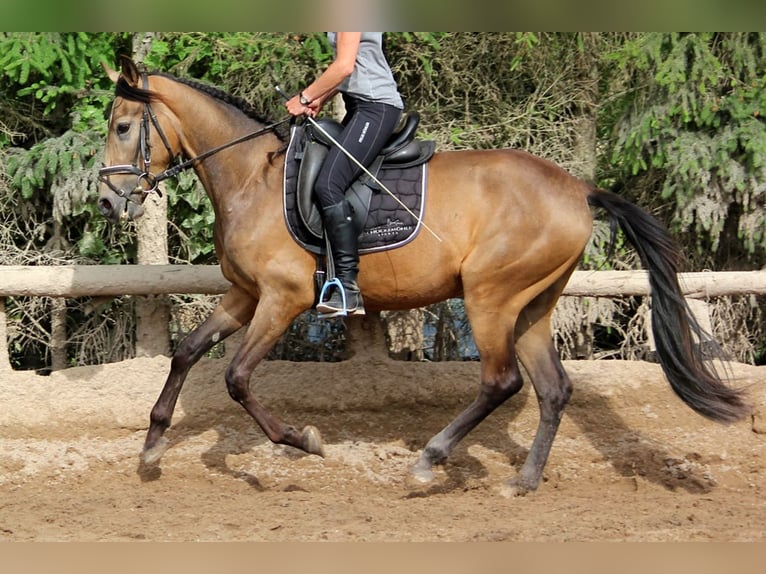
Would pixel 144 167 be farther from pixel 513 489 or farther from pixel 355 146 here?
pixel 513 489

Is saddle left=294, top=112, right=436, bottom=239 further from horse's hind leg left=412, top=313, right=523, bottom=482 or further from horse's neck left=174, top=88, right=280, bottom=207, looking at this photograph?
horse's hind leg left=412, top=313, right=523, bottom=482

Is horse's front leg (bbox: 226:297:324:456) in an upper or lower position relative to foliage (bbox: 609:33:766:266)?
lower

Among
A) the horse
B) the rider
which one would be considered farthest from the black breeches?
the horse

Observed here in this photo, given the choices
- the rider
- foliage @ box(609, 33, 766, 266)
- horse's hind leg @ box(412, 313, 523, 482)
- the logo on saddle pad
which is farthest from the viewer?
foliage @ box(609, 33, 766, 266)

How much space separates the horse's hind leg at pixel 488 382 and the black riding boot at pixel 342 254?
0.84m

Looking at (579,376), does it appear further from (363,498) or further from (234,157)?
(234,157)

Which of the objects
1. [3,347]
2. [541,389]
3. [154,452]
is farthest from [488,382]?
[3,347]

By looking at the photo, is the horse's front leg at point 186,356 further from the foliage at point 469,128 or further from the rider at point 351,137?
the foliage at point 469,128

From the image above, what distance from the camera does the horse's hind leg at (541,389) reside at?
6449mm

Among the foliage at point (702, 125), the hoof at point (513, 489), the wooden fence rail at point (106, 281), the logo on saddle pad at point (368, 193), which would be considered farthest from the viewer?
the foliage at point (702, 125)

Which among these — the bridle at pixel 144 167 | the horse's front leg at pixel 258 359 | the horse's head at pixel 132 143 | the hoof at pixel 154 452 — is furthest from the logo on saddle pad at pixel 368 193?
the hoof at pixel 154 452

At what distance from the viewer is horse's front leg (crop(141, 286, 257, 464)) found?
6.42 meters

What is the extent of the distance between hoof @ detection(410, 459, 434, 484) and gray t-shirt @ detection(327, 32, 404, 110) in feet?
7.73

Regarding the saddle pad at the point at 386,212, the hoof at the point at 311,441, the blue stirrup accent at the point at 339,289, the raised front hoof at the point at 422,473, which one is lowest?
the raised front hoof at the point at 422,473
